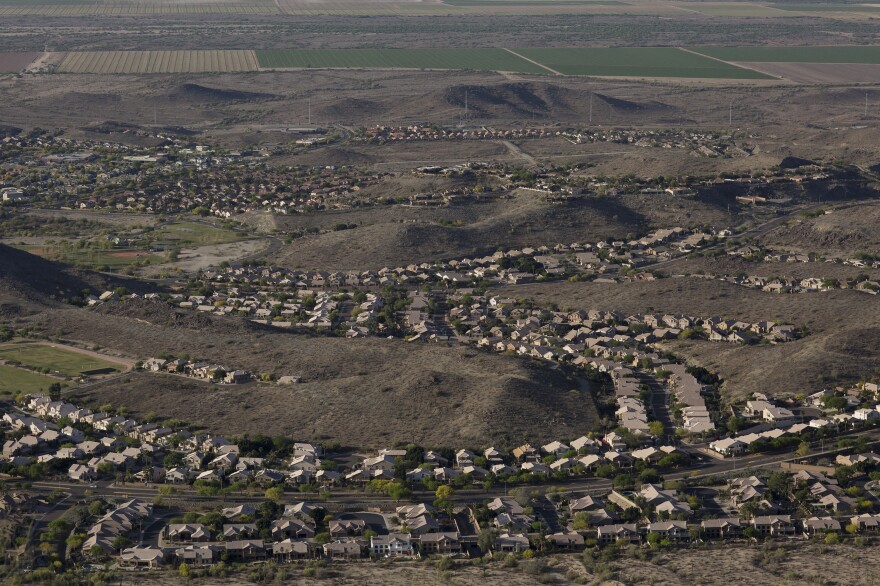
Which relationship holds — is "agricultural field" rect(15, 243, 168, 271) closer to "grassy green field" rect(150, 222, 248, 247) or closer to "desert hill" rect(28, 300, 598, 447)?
"grassy green field" rect(150, 222, 248, 247)

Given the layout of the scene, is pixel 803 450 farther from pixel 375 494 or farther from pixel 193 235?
pixel 193 235

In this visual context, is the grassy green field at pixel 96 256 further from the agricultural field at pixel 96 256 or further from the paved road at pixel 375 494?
the paved road at pixel 375 494

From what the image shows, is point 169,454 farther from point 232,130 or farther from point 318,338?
point 232,130

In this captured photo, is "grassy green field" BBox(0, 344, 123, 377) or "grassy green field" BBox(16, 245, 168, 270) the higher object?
"grassy green field" BBox(0, 344, 123, 377)

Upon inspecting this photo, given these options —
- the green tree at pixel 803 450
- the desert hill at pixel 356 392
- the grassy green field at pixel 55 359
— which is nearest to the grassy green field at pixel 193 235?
the desert hill at pixel 356 392

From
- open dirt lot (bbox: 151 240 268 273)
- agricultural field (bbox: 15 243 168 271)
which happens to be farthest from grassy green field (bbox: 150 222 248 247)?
agricultural field (bbox: 15 243 168 271)

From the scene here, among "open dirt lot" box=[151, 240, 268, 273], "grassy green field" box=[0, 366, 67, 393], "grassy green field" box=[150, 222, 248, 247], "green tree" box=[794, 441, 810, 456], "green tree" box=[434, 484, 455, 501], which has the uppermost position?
"green tree" box=[434, 484, 455, 501]
